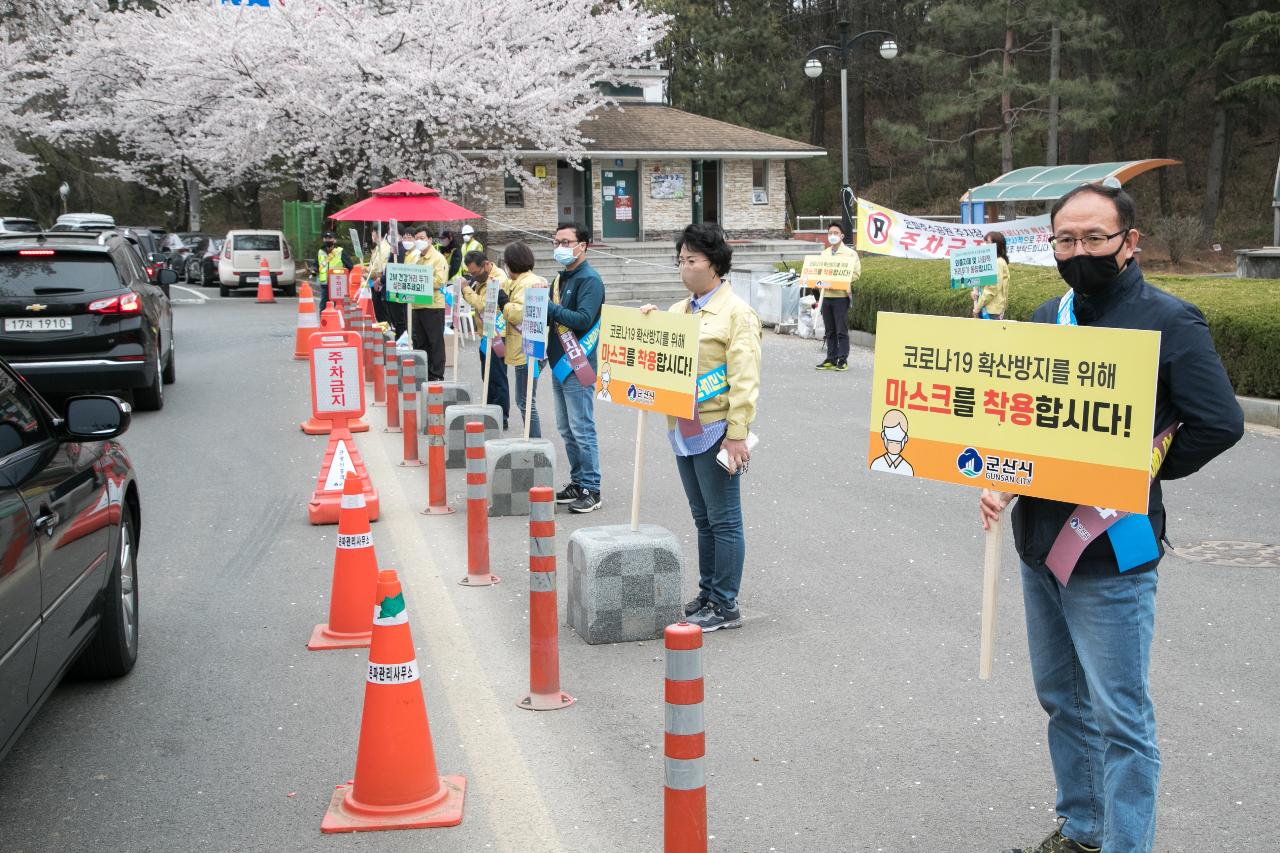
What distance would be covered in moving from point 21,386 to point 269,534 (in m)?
4.10

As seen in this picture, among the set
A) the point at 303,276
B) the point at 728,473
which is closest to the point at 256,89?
the point at 303,276

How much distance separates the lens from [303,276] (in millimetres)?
42406

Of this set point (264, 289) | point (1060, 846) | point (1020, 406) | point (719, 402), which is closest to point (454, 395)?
point (719, 402)

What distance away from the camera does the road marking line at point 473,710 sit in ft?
14.8

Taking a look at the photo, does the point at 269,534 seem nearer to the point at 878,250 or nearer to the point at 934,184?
the point at 878,250

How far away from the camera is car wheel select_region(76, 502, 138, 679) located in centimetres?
571

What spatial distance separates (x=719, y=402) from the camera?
6.47m

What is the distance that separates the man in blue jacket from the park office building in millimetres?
29789

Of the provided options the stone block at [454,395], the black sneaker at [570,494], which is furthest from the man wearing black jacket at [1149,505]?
the stone block at [454,395]

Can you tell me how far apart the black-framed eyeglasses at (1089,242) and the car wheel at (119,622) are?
13.3ft

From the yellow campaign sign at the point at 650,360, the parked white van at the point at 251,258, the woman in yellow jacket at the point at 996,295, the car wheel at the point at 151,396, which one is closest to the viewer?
the yellow campaign sign at the point at 650,360

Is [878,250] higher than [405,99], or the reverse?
[405,99]

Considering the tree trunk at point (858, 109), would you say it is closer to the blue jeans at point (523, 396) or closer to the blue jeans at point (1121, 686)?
the blue jeans at point (523, 396)

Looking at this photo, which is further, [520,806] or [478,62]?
[478,62]
